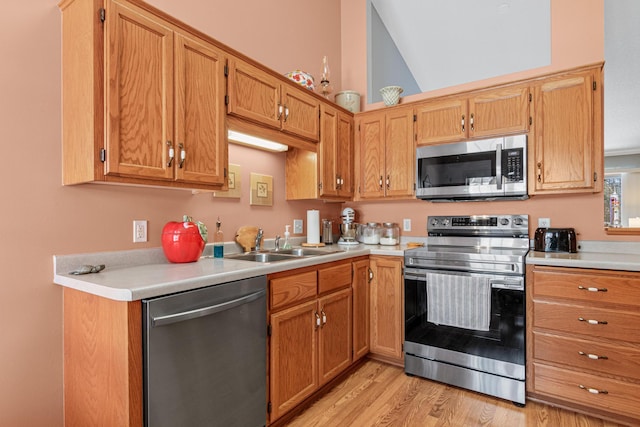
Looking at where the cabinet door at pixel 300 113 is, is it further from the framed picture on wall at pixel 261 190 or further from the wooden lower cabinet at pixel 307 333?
the wooden lower cabinet at pixel 307 333

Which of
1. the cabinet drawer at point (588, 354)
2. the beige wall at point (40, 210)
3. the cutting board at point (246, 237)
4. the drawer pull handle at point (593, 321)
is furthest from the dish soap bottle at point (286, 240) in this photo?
the drawer pull handle at point (593, 321)

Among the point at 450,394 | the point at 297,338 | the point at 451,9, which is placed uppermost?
the point at 451,9

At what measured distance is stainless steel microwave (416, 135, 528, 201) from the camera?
2480 millimetres

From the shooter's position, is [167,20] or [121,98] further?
[167,20]

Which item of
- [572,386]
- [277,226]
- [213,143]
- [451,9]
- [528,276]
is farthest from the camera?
[451,9]

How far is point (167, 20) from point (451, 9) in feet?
10.4

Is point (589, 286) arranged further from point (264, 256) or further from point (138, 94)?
point (138, 94)

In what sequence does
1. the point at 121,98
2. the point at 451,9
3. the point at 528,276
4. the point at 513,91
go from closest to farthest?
the point at 121,98 < the point at 528,276 < the point at 513,91 < the point at 451,9

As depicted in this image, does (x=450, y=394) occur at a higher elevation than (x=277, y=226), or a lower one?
lower

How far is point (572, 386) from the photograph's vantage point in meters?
1.97

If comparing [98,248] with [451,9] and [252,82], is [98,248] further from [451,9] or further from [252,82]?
[451,9]

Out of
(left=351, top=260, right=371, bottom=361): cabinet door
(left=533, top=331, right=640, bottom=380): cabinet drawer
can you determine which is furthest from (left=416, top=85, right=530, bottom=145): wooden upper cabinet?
(left=533, top=331, right=640, bottom=380): cabinet drawer

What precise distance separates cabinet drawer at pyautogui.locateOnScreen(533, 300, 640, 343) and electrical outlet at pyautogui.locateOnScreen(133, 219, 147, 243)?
2.31 metres

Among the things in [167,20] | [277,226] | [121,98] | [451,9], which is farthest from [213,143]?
[451,9]
